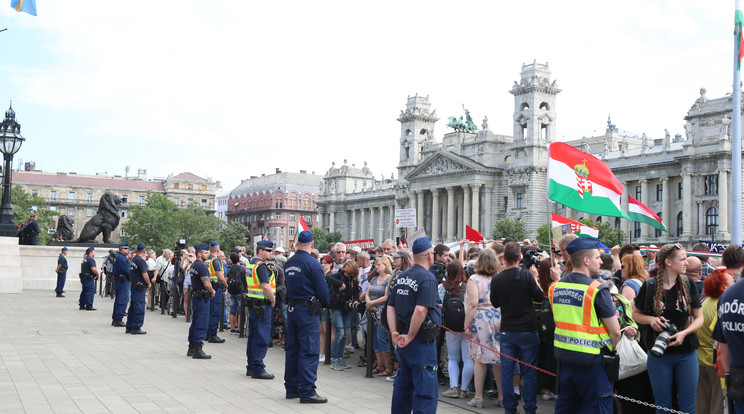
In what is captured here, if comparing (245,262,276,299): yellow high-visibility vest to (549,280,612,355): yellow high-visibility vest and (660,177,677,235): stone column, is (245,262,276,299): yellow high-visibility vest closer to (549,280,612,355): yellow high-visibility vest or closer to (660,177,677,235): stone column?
(549,280,612,355): yellow high-visibility vest

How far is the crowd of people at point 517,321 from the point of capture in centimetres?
730

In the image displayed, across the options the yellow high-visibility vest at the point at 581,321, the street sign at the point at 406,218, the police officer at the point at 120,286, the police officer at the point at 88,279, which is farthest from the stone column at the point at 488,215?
the yellow high-visibility vest at the point at 581,321

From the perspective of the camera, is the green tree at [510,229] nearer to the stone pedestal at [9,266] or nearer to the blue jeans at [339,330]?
the stone pedestal at [9,266]

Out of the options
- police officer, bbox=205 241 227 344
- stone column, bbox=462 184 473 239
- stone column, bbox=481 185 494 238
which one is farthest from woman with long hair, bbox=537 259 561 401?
stone column, bbox=462 184 473 239

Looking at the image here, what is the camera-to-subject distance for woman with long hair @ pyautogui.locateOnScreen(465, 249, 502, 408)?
10.4 m

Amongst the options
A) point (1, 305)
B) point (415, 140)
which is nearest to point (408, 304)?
point (1, 305)

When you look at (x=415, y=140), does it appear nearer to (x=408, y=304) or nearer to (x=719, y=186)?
(x=719, y=186)

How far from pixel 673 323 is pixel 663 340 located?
0.34 m

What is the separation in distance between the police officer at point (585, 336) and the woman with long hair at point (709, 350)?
123cm

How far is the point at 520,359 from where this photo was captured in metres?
9.80

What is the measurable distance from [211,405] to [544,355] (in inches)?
190

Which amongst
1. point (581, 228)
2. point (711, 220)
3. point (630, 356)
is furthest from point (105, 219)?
point (711, 220)

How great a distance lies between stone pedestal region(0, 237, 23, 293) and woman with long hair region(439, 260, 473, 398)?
74.5ft

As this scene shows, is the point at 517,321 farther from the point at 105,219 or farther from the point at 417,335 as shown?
the point at 105,219
